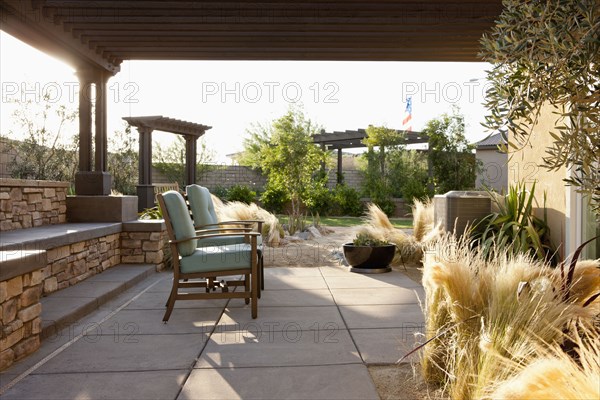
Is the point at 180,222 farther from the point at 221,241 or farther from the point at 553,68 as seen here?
the point at 553,68

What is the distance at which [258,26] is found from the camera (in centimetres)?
556

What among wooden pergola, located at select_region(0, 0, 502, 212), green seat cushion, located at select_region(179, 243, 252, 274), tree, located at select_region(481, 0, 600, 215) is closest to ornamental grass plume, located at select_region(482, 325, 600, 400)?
tree, located at select_region(481, 0, 600, 215)

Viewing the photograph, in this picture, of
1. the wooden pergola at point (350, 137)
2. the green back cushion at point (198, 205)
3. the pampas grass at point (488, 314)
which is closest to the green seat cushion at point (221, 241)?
the green back cushion at point (198, 205)

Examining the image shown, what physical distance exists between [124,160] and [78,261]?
28.4 ft

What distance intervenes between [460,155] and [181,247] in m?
11.9

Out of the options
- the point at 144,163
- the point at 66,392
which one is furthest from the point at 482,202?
the point at 144,163

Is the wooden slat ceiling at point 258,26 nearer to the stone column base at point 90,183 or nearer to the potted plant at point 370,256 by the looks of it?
the stone column base at point 90,183

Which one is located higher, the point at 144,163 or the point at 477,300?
the point at 144,163

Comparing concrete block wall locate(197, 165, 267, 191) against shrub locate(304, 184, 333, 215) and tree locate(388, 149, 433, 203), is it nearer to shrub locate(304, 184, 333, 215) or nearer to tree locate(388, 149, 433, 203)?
shrub locate(304, 184, 333, 215)

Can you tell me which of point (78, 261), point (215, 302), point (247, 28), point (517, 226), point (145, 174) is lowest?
point (215, 302)

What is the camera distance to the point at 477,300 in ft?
7.22

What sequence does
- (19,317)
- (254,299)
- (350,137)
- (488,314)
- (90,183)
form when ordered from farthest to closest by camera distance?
(350,137) < (90,183) < (254,299) < (19,317) < (488,314)

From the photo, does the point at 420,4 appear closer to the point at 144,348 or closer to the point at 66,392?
the point at 144,348

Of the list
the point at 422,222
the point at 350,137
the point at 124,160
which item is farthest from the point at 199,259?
the point at 350,137
